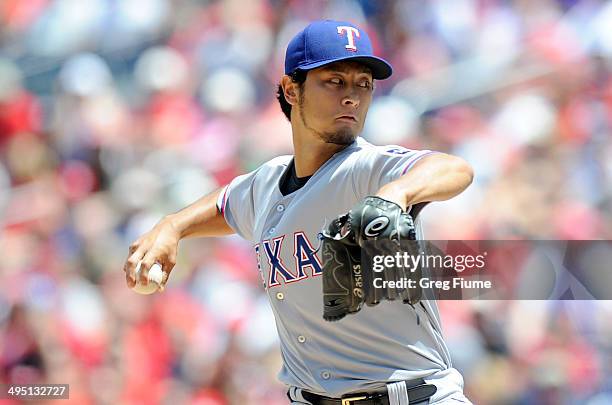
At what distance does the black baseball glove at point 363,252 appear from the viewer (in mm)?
1689

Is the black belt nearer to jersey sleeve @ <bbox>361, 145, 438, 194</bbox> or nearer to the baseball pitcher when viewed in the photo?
the baseball pitcher

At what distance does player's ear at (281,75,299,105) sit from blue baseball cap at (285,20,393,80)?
0.26ft

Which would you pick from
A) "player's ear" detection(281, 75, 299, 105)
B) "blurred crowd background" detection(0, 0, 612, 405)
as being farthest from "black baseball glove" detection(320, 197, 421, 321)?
"blurred crowd background" detection(0, 0, 612, 405)

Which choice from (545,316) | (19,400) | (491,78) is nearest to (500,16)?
(491,78)

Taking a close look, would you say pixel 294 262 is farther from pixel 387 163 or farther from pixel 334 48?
pixel 334 48

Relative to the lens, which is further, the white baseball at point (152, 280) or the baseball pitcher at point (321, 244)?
the white baseball at point (152, 280)

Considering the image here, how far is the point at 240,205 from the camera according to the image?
2.72 m

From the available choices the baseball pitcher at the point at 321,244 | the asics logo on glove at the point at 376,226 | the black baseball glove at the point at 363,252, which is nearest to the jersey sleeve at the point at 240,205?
the baseball pitcher at the point at 321,244

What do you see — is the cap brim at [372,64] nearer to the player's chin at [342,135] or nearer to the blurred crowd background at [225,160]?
the player's chin at [342,135]

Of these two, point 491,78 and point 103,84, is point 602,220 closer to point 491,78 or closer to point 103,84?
point 491,78

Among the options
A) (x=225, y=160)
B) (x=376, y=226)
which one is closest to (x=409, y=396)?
(x=376, y=226)

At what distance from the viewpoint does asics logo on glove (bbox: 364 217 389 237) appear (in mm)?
1674

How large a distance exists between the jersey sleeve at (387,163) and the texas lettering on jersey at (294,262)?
222mm

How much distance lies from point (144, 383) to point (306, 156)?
232 cm
